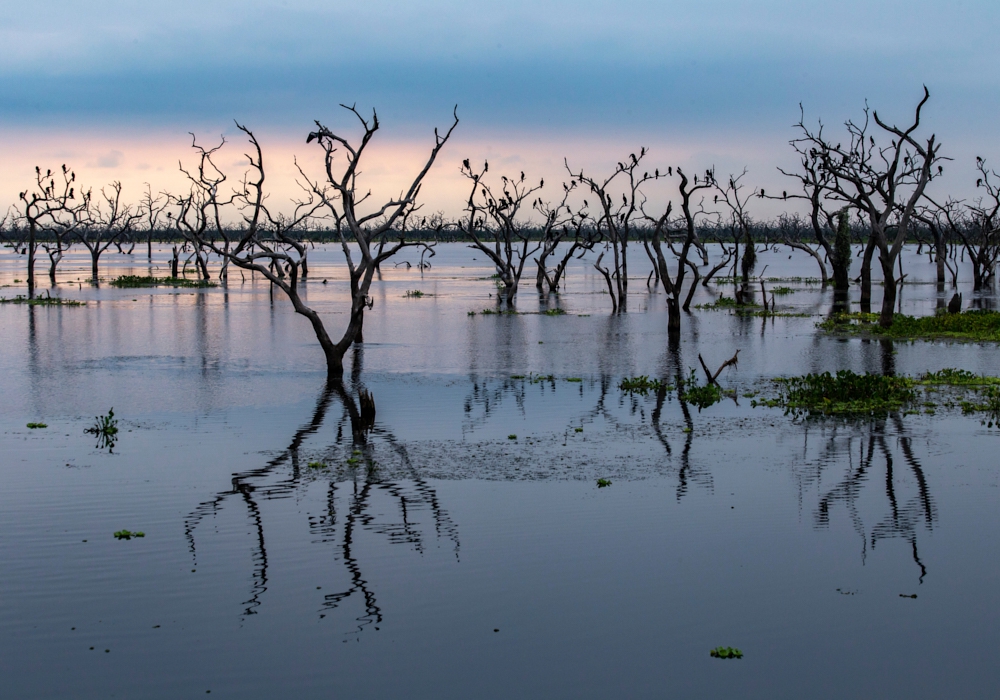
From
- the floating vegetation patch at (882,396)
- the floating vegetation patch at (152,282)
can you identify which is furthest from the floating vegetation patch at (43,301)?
the floating vegetation patch at (882,396)

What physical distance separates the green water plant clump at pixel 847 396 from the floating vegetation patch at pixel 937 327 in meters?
11.0

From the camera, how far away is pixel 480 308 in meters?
44.3

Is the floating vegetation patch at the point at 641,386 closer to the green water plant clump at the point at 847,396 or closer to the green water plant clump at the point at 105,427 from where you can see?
the green water plant clump at the point at 847,396

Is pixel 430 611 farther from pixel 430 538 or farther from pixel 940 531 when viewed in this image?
pixel 940 531

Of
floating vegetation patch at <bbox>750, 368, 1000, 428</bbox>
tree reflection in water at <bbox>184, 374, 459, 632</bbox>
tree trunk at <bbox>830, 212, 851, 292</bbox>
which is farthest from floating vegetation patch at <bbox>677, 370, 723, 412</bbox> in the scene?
tree trunk at <bbox>830, 212, 851, 292</bbox>

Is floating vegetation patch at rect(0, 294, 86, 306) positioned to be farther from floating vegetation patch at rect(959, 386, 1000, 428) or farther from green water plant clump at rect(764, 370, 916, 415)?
floating vegetation patch at rect(959, 386, 1000, 428)

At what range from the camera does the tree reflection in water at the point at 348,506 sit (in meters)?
8.70

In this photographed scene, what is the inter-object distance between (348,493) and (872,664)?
628 centimetres

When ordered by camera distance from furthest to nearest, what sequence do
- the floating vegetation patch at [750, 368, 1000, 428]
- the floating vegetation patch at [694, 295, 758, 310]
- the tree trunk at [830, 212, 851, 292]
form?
the tree trunk at [830, 212, 851, 292], the floating vegetation patch at [694, 295, 758, 310], the floating vegetation patch at [750, 368, 1000, 428]

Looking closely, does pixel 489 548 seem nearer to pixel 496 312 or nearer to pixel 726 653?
pixel 726 653

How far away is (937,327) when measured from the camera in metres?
29.4

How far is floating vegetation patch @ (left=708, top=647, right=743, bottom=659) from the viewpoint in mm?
7387

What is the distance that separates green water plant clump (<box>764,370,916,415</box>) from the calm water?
0.69 m

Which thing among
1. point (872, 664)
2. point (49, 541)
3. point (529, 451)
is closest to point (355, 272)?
point (529, 451)
